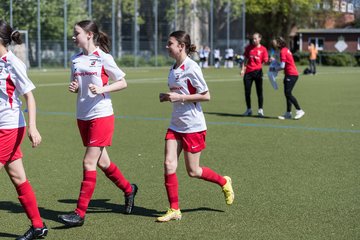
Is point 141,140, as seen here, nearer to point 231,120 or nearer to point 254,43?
point 231,120

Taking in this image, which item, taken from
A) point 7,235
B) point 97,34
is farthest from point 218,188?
point 7,235

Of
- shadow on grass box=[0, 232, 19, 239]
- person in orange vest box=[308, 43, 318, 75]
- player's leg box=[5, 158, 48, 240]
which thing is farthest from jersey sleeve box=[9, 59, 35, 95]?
person in orange vest box=[308, 43, 318, 75]

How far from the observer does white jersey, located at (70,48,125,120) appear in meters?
6.77

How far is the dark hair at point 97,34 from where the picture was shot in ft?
22.1

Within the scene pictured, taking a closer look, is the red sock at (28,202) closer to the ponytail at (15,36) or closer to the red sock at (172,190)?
the ponytail at (15,36)

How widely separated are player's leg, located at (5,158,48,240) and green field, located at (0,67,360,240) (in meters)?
0.25

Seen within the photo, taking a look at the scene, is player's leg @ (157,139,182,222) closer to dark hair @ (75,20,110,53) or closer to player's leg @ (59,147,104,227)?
player's leg @ (59,147,104,227)

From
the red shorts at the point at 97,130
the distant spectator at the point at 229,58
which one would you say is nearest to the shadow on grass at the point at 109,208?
the red shorts at the point at 97,130

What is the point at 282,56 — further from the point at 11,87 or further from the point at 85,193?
the point at 11,87

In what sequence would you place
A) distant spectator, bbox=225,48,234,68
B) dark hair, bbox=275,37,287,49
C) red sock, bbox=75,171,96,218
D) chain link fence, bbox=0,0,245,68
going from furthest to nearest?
distant spectator, bbox=225,48,234,68
chain link fence, bbox=0,0,245,68
dark hair, bbox=275,37,287,49
red sock, bbox=75,171,96,218

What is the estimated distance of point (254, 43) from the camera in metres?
17.5

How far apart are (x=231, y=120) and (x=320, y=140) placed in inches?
159

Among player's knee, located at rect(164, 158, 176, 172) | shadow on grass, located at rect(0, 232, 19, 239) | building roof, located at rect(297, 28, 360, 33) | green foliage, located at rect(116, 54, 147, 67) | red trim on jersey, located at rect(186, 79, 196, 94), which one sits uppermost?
building roof, located at rect(297, 28, 360, 33)

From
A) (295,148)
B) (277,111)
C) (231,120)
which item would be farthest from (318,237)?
(277,111)
